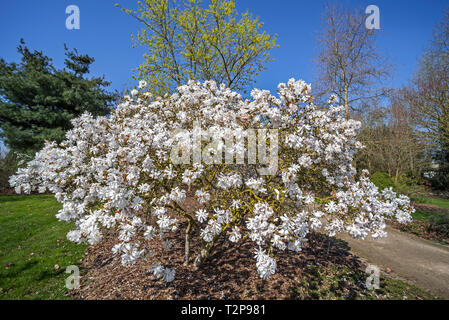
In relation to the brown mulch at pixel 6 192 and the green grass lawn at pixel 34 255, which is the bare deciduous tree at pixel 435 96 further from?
the brown mulch at pixel 6 192

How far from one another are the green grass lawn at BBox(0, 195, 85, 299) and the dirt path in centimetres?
835

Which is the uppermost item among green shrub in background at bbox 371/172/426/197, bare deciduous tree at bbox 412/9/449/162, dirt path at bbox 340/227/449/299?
bare deciduous tree at bbox 412/9/449/162

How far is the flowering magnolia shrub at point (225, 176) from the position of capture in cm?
298

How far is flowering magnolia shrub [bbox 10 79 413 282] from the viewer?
9.78 ft

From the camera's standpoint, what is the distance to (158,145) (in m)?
3.44

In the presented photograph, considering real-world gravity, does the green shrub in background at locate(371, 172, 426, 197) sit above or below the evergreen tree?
below

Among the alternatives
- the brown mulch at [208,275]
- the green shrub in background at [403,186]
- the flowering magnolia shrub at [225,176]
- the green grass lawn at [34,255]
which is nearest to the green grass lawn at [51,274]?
the green grass lawn at [34,255]

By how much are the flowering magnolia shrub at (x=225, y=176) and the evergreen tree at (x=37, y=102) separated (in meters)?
13.8

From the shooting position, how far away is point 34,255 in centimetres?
564

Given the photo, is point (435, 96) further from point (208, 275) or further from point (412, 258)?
point (208, 275)

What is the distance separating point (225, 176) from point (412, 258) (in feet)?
23.4

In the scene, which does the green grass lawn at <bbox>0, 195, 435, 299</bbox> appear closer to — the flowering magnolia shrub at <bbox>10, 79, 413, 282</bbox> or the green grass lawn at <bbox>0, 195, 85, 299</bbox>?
the green grass lawn at <bbox>0, 195, 85, 299</bbox>

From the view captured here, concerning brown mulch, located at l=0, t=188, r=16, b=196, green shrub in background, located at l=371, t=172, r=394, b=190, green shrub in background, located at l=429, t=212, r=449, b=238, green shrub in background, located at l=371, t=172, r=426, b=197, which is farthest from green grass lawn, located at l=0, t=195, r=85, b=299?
green shrub in background, located at l=371, t=172, r=394, b=190
